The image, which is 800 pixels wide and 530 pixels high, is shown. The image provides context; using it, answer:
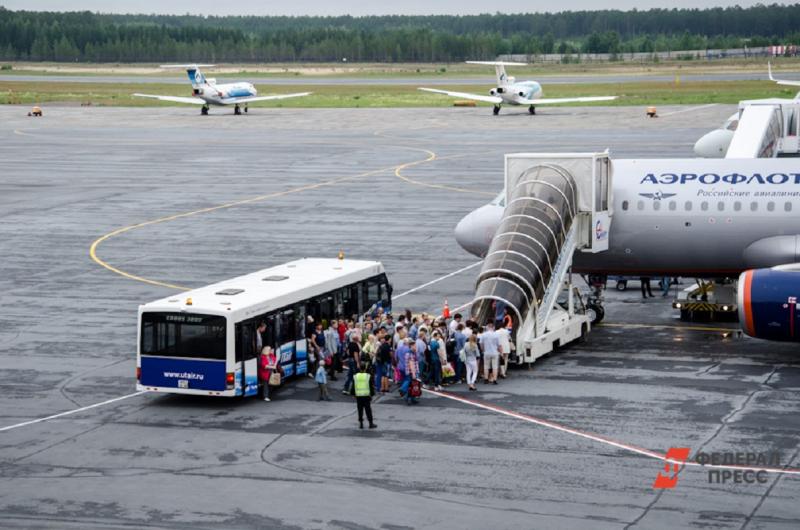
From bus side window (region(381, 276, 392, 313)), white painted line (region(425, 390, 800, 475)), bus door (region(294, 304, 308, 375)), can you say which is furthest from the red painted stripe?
bus door (region(294, 304, 308, 375))

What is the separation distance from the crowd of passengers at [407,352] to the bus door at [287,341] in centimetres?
71

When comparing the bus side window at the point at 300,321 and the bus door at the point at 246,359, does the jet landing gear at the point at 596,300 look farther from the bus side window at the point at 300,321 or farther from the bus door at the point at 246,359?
the bus door at the point at 246,359

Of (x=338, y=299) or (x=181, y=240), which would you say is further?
(x=181, y=240)

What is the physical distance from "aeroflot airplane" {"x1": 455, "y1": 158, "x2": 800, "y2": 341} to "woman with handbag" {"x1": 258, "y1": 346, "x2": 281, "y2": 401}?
12207mm

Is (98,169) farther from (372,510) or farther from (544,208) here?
(372,510)

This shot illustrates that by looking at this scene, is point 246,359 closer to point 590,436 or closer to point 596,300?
point 590,436

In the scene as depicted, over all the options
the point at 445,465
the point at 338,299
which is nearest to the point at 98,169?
the point at 338,299

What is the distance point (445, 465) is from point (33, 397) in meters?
12.1

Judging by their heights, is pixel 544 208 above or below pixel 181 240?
above

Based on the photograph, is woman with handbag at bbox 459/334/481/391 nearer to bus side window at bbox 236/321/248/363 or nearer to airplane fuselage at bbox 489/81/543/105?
bus side window at bbox 236/321/248/363

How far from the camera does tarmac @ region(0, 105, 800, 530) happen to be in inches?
937

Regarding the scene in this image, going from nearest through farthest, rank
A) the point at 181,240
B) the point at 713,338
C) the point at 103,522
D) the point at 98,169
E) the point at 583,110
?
the point at 103,522 → the point at 713,338 → the point at 181,240 → the point at 98,169 → the point at 583,110

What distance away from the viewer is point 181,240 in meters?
58.6

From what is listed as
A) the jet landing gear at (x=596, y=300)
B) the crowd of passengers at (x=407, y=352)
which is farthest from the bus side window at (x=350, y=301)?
the jet landing gear at (x=596, y=300)
